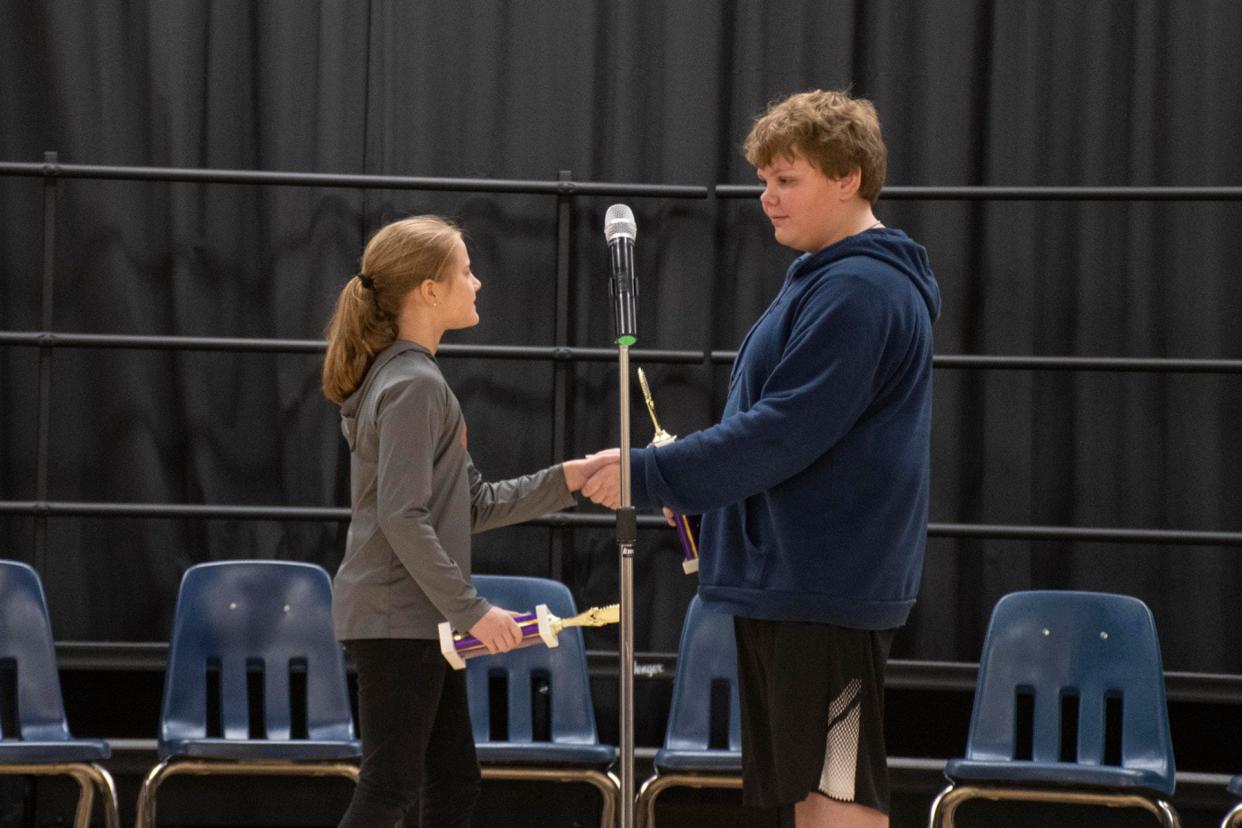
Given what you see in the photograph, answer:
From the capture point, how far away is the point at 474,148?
414 cm

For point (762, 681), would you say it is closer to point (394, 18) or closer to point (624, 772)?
point (624, 772)

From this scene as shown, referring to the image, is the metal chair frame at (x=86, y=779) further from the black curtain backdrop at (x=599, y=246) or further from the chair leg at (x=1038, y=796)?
the chair leg at (x=1038, y=796)

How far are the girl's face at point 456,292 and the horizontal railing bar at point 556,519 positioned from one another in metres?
1.23

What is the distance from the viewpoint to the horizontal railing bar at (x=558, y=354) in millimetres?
3791

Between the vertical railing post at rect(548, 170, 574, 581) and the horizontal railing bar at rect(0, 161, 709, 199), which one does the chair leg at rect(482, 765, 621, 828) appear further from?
the horizontal railing bar at rect(0, 161, 709, 199)

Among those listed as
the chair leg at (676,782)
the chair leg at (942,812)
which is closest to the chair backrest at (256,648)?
the chair leg at (676,782)

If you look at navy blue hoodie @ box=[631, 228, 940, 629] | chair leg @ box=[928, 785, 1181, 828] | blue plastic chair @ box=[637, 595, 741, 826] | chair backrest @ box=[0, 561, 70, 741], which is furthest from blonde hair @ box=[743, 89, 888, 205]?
chair backrest @ box=[0, 561, 70, 741]

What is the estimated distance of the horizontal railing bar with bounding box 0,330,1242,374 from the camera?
3.79m

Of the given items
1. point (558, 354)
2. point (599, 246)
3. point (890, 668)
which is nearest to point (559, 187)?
point (599, 246)

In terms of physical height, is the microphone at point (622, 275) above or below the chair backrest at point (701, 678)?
above

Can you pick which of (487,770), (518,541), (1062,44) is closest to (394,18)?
(518,541)

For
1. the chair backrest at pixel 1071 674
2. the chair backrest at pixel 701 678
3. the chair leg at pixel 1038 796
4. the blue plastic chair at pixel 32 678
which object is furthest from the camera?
the chair backrest at pixel 701 678

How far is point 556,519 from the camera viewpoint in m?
3.91

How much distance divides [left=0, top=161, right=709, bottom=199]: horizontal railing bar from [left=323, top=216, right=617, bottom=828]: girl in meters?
1.23
